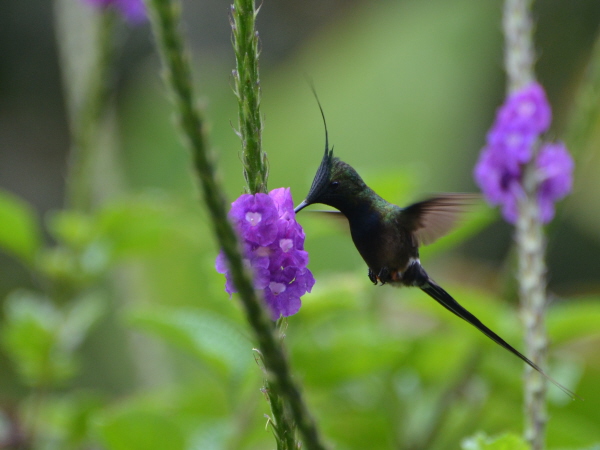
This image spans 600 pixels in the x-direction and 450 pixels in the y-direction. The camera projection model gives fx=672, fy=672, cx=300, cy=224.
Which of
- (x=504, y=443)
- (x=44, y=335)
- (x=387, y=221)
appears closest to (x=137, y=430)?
(x=44, y=335)

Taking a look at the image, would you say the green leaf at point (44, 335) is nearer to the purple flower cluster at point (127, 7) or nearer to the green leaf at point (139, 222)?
the green leaf at point (139, 222)

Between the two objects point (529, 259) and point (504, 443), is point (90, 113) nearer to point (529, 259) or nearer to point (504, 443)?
point (529, 259)

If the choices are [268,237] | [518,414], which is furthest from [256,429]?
[268,237]

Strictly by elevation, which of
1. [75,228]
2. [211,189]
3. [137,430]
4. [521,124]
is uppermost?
[211,189]

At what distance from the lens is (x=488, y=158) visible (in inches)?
64.3

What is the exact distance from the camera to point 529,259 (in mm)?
1470

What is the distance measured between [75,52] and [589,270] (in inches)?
195

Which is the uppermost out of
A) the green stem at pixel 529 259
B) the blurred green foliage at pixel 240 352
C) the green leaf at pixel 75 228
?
the green stem at pixel 529 259

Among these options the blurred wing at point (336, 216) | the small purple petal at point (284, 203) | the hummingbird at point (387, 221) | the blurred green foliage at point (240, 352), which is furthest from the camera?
the blurred green foliage at point (240, 352)

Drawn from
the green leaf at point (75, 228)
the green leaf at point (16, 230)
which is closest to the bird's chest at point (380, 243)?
the green leaf at point (75, 228)

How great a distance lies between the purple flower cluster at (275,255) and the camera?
0.98m

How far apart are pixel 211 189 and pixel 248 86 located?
24 centimetres

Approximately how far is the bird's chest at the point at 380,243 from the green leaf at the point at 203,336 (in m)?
0.61

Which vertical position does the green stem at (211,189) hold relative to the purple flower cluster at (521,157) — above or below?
above
